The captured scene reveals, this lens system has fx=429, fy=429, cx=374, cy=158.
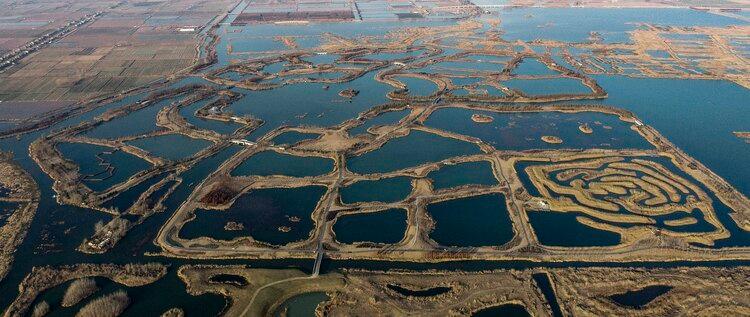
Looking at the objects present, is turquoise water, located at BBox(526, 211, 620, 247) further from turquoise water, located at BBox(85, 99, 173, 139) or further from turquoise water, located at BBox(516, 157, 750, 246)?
turquoise water, located at BBox(85, 99, 173, 139)

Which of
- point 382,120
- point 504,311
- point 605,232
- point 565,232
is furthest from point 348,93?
point 504,311

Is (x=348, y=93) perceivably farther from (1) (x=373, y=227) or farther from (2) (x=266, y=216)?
(1) (x=373, y=227)

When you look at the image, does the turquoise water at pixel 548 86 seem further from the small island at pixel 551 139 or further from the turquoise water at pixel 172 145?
the turquoise water at pixel 172 145

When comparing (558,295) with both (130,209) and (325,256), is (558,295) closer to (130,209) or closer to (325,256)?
(325,256)

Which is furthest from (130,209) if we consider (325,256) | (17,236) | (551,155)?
(551,155)

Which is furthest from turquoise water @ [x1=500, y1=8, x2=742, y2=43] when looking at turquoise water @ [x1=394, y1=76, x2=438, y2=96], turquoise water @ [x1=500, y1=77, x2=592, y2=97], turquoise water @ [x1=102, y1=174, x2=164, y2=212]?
turquoise water @ [x1=102, y1=174, x2=164, y2=212]

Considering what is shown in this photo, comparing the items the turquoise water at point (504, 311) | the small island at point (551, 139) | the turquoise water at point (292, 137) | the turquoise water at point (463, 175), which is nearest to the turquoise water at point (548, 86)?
the small island at point (551, 139)
